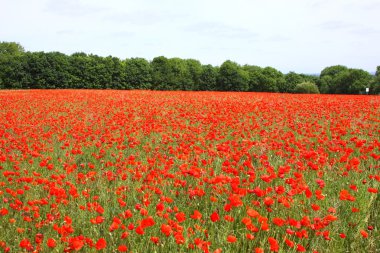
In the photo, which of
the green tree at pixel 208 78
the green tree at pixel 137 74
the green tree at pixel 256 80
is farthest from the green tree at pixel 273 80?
the green tree at pixel 137 74

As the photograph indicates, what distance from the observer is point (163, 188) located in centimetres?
501

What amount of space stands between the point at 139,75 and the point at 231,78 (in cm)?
1502

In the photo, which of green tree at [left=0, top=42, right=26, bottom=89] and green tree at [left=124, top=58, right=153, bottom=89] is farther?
green tree at [left=124, top=58, right=153, bottom=89]

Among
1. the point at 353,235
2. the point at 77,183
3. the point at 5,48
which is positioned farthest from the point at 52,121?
the point at 5,48

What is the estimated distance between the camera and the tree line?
49312 millimetres

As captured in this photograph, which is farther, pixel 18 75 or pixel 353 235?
pixel 18 75

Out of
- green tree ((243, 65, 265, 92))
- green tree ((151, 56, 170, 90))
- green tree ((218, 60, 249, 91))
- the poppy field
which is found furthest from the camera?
green tree ((243, 65, 265, 92))

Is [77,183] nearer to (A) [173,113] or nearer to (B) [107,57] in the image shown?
(A) [173,113]

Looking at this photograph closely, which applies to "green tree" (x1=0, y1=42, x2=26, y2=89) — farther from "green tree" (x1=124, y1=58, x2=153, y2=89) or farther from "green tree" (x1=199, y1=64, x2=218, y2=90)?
"green tree" (x1=199, y1=64, x2=218, y2=90)

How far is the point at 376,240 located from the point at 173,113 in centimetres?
1008

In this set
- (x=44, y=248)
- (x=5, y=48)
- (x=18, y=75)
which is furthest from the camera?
(x=5, y=48)

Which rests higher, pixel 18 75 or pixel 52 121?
pixel 18 75

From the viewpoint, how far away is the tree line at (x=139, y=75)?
49.3 metres

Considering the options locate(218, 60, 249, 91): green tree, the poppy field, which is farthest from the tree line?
the poppy field
